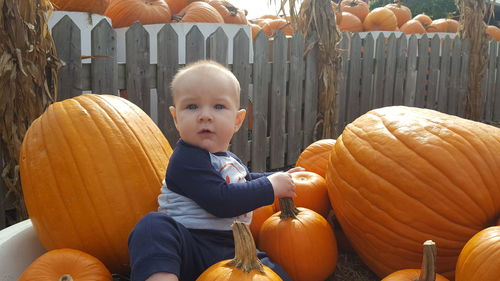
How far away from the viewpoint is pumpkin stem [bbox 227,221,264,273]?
3.73 ft

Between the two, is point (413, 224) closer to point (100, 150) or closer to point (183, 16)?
point (100, 150)

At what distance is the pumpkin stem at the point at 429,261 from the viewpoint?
1.05m

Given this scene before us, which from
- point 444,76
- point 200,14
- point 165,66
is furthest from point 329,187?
point 444,76

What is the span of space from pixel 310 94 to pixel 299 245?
11.6ft

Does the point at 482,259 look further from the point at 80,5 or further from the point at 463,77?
the point at 463,77

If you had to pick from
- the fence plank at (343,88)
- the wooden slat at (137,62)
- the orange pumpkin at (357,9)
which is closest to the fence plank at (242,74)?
the wooden slat at (137,62)

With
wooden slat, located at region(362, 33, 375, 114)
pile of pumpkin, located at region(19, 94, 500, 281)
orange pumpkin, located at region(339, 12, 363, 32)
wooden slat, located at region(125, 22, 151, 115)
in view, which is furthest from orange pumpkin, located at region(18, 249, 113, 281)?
orange pumpkin, located at region(339, 12, 363, 32)

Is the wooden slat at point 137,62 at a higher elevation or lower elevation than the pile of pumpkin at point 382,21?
lower

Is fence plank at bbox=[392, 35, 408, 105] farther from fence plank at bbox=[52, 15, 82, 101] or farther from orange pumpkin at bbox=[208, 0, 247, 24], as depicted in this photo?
fence plank at bbox=[52, 15, 82, 101]

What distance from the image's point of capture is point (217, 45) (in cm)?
391

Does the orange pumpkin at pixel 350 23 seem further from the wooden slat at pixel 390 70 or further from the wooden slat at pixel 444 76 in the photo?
the wooden slat at pixel 390 70

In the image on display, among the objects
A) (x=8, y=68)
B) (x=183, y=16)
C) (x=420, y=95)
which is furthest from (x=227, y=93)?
(x=420, y=95)

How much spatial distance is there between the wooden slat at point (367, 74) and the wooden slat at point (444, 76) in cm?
167

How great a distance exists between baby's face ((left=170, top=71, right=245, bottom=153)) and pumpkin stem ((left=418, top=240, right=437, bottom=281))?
0.75 m
